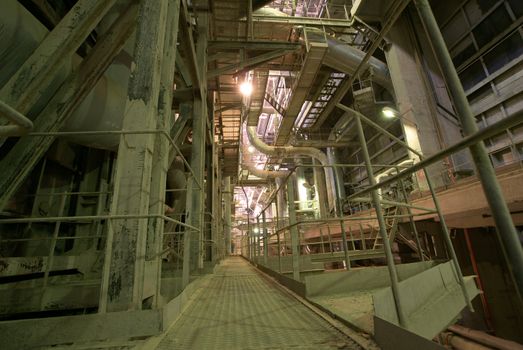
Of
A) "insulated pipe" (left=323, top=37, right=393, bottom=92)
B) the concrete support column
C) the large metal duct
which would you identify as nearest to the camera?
the concrete support column

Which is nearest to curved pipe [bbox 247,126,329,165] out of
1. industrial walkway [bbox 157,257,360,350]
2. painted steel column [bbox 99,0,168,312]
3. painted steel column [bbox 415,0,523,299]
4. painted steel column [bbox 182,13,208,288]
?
painted steel column [bbox 182,13,208,288]

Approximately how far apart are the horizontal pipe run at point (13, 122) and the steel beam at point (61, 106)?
5.03ft

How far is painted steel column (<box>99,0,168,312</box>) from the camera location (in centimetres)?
137

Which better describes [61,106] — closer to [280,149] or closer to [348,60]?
[348,60]

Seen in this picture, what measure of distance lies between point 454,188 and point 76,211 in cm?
592

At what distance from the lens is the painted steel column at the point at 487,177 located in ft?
1.91

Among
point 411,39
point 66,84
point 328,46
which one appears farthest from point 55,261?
point 411,39

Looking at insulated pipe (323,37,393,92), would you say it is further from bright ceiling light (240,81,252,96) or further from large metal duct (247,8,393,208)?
bright ceiling light (240,81,252,96)

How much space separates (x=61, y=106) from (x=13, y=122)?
180 centimetres

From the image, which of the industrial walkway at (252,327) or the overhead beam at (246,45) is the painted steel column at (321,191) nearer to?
the overhead beam at (246,45)

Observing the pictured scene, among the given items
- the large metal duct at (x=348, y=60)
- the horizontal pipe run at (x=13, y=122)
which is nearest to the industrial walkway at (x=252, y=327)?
the horizontal pipe run at (x=13, y=122)

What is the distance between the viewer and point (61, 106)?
2016 millimetres

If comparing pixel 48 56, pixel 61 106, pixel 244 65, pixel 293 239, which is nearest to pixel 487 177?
pixel 293 239

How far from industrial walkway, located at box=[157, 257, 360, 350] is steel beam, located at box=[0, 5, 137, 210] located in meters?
1.60
